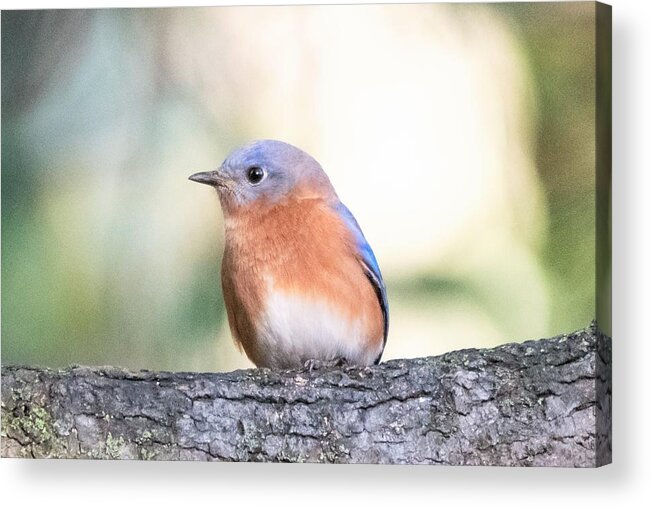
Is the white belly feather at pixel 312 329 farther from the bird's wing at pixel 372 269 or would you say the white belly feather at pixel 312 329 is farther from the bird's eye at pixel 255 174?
the bird's eye at pixel 255 174

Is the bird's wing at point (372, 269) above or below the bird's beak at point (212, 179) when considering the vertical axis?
below

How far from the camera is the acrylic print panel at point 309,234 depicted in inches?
183

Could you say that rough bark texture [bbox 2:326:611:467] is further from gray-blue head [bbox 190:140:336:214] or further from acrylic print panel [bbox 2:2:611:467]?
gray-blue head [bbox 190:140:336:214]

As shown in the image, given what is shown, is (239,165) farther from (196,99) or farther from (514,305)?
(514,305)

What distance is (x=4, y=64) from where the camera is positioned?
5.00 metres

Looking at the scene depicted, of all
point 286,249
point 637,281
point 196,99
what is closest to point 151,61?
point 196,99

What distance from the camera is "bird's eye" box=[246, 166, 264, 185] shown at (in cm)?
480

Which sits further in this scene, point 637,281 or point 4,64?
point 4,64

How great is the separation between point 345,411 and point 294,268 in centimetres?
51

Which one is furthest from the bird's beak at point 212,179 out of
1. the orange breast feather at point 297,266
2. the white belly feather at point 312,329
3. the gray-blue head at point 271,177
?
the white belly feather at point 312,329

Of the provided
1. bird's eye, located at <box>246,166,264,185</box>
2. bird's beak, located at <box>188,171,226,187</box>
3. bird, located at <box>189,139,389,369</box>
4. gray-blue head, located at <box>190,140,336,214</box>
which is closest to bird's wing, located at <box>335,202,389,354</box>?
bird, located at <box>189,139,389,369</box>

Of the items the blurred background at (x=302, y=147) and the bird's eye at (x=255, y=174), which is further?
the bird's eye at (x=255, y=174)

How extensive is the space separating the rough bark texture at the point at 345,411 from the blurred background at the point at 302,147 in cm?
10

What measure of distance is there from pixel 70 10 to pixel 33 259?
89cm
